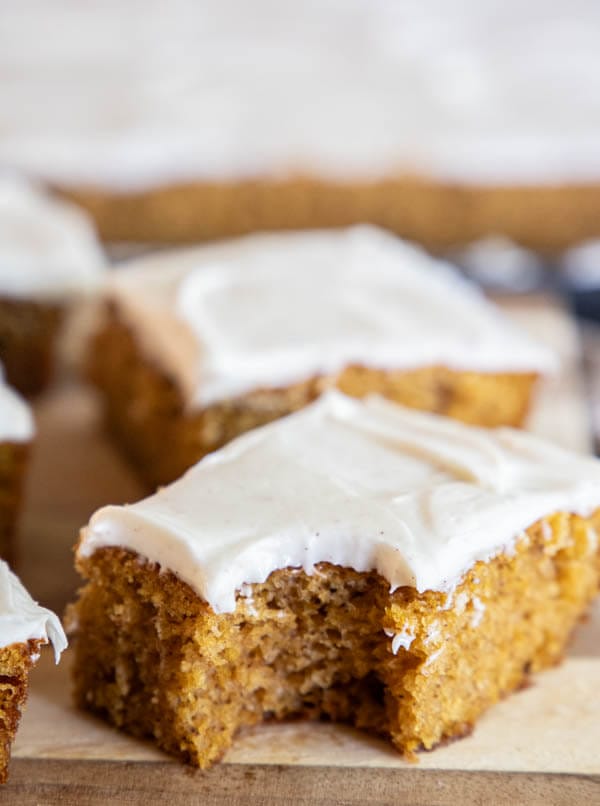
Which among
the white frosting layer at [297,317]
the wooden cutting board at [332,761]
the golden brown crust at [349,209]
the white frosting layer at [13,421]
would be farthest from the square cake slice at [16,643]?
the golden brown crust at [349,209]

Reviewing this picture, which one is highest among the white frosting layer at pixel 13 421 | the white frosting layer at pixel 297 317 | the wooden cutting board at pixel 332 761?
the white frosting layer at pixel 297 317

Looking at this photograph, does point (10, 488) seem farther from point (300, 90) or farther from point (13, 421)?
point (300, 90)

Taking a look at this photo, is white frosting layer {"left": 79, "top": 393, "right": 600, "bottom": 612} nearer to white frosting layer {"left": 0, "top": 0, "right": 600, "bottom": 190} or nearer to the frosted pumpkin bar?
the frosted pumpkin bar

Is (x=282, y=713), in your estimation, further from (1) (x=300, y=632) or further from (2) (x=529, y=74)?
(2) (x=529, y=74)

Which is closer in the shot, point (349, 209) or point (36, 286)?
point (36, 286)

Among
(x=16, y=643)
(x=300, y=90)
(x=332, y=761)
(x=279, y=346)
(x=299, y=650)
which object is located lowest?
(x=332, y=761)

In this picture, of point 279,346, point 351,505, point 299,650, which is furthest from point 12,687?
point 279,346

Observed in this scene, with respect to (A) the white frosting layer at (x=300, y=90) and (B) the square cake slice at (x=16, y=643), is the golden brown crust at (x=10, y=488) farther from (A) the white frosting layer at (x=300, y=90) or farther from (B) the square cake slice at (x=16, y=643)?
(A) the white frosting layer at (x=300, y=90)
